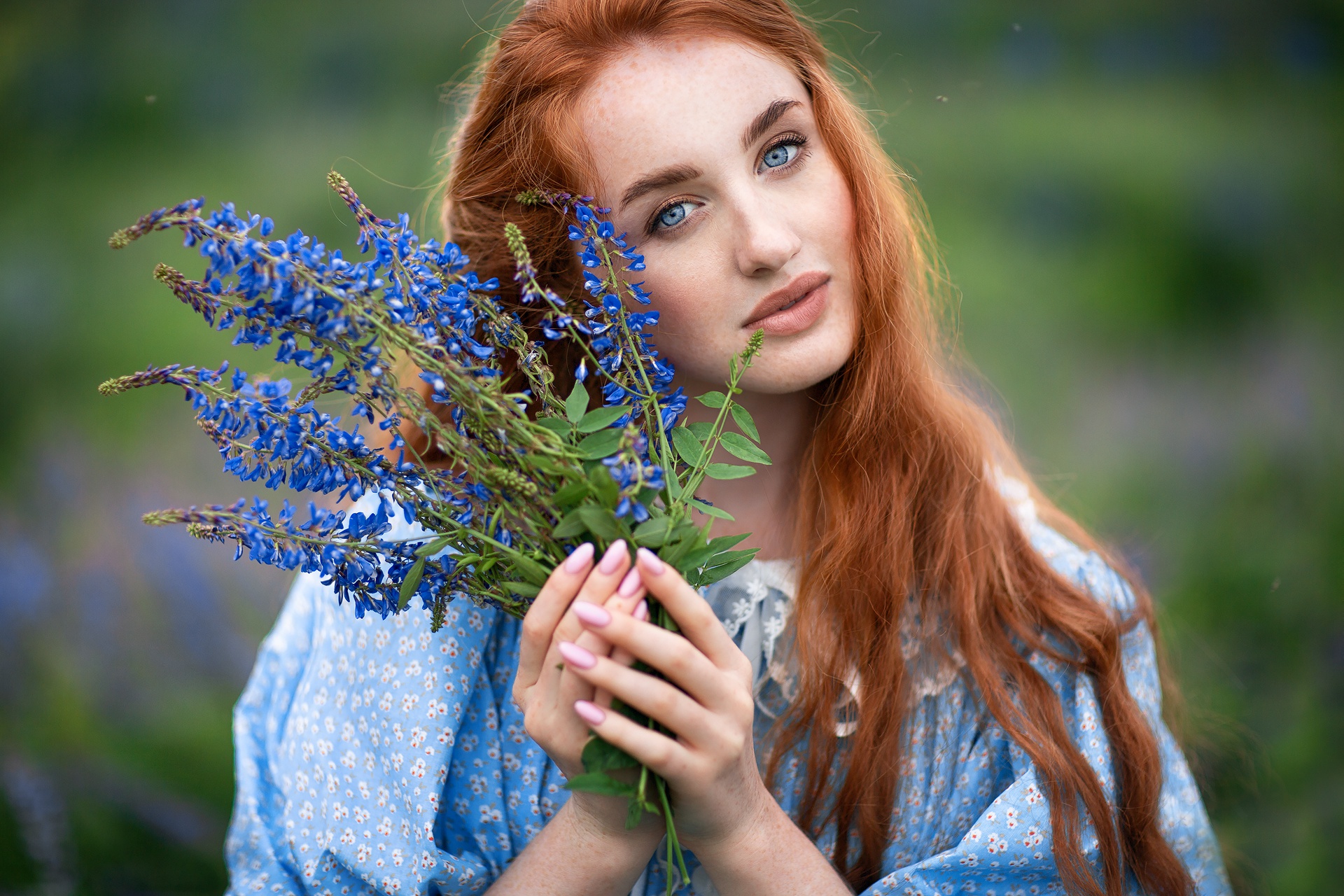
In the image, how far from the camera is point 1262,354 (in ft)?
8.34

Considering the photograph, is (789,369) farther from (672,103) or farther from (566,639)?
(566,639)

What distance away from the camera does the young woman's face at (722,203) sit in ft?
4.08

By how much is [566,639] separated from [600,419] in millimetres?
237

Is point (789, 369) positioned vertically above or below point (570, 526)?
above

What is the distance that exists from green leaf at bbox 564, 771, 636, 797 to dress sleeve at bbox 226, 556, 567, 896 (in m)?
0.50

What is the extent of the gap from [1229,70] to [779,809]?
2494 millimetres

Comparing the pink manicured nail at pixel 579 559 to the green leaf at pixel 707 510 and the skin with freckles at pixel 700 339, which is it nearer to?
the skin with freckles at pixel 700 339

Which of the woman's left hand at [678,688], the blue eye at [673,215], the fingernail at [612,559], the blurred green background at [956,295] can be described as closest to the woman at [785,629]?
the blue eye at [673,215]

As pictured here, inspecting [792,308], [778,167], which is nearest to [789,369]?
[792,308]

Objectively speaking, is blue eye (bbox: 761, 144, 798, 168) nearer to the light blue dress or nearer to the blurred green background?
the light blue dress

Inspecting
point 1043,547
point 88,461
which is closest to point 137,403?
point 88,461

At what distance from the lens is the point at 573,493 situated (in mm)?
928

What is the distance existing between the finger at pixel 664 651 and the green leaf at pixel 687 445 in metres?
0.19

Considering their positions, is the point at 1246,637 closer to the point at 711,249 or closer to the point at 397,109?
the point at 711,249
